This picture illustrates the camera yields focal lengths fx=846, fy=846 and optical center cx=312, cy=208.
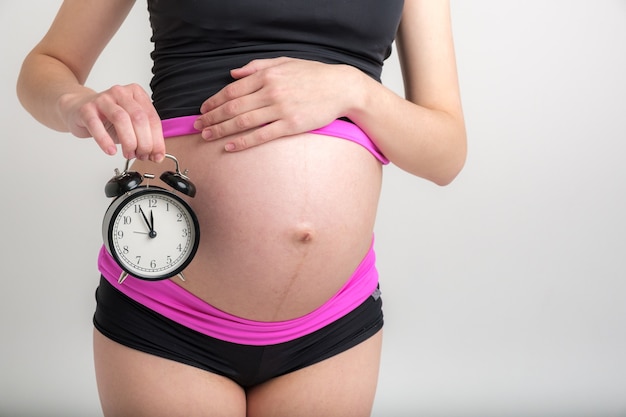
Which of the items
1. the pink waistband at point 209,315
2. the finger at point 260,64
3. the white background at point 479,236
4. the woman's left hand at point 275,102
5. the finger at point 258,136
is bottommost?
the pink waistband at point 209,315

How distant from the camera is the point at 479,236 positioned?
10.2 feet

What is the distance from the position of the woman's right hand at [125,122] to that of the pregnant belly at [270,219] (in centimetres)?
19

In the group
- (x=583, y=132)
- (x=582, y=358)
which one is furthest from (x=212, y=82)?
(x=582, y=358)

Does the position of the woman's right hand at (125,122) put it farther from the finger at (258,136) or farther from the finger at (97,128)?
the finger at (258,136)

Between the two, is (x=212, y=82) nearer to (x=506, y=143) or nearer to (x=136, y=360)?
(x=136, y=360)

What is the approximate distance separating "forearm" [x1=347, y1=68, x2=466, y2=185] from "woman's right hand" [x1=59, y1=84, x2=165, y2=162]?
14.1 inches

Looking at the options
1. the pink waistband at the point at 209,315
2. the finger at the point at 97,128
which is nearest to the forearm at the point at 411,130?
the pink waistband at the point at 209,315

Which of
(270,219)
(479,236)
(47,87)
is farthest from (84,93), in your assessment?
(479,236)

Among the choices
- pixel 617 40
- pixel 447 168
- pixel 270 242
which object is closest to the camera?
pixel 270 242

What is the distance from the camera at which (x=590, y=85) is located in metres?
3.10

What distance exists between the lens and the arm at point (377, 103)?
1.37 metres

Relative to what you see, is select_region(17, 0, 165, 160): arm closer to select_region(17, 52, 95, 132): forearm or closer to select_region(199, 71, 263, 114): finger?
select_region(17, 52, 95, 132): forearm

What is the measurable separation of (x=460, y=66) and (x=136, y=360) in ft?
6.24

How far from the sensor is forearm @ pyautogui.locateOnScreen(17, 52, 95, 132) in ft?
4.65
